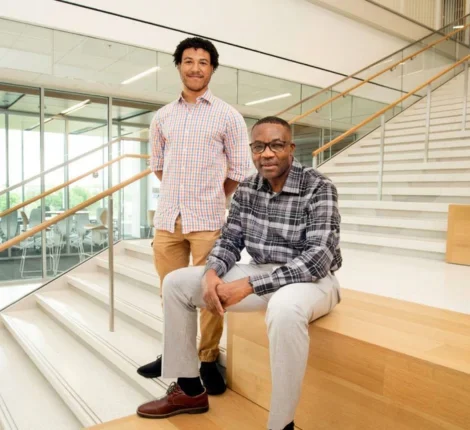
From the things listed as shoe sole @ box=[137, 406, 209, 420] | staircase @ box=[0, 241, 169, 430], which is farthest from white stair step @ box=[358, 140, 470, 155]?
shoe sole @ box=[137, 406, 209, 420]

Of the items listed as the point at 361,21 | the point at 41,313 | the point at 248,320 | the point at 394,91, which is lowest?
the point at 41,313

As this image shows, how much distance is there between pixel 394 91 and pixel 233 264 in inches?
286

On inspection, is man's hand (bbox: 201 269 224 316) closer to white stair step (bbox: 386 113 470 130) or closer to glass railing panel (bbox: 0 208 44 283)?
glass railing panel (bbox: 0 208 44 283)

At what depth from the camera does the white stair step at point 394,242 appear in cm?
359

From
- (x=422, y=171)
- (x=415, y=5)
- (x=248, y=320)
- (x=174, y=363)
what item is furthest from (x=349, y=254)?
(x=415, y=5)

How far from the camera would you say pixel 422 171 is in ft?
15.8

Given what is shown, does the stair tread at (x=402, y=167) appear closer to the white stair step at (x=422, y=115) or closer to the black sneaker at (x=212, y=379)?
the white stair step at (x=422, y=115)

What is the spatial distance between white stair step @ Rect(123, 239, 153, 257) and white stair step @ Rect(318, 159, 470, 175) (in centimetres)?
261

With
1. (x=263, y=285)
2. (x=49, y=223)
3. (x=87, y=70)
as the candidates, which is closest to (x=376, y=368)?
(x=263, y=285)

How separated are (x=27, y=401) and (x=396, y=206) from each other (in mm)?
3418

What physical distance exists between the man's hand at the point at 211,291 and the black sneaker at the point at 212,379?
430mm

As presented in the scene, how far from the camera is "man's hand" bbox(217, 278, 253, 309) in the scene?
1672 millimetres

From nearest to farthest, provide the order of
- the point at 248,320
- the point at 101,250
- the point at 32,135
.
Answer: the point at 248,320
the point at 101,250
the point at 32,135

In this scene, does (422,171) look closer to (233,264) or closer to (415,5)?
(233,264)
